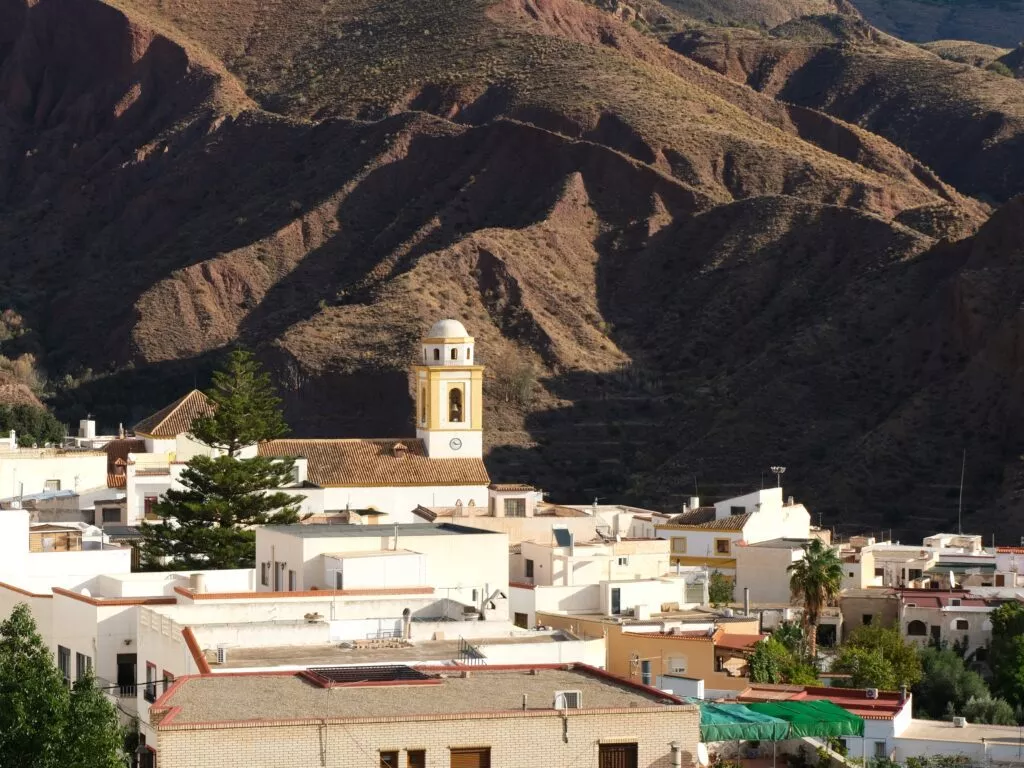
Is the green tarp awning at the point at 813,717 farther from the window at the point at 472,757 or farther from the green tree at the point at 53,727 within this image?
the green tree at the point at 53,727

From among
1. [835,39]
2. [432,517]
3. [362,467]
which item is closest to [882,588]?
[432,517]

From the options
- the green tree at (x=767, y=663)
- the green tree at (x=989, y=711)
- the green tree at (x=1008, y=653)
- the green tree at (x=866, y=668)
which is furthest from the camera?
the green tree at (x=1008, y=653)

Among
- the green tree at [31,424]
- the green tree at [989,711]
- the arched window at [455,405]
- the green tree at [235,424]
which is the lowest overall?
the green tree at [989,711]

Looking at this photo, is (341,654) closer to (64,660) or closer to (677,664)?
(64,660)

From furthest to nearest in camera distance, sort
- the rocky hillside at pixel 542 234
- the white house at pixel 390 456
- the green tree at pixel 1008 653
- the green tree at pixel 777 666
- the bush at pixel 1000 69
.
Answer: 1. the bush at pixel 1000 69
2. the rocky hillside at pixel 542 234
3. the white house at pixel 390 456
4. the green tree at pixel 1008 653
5. the green tree at pixel 777 666

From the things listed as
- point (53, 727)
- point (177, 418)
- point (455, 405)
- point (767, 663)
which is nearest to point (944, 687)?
point (767, 663)

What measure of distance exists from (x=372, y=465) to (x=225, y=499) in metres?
11.4

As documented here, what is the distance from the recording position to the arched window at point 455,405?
75.9 meters

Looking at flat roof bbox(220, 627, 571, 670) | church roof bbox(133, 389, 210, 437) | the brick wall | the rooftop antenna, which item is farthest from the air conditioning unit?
the rooftop antenna

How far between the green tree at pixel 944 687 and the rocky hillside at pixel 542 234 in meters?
41.4

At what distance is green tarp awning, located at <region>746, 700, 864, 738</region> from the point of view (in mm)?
33344

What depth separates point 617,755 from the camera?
90.6ft

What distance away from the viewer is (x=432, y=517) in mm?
64250

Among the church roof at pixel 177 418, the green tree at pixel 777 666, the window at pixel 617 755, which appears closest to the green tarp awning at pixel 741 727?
the window at pixel 617 755
